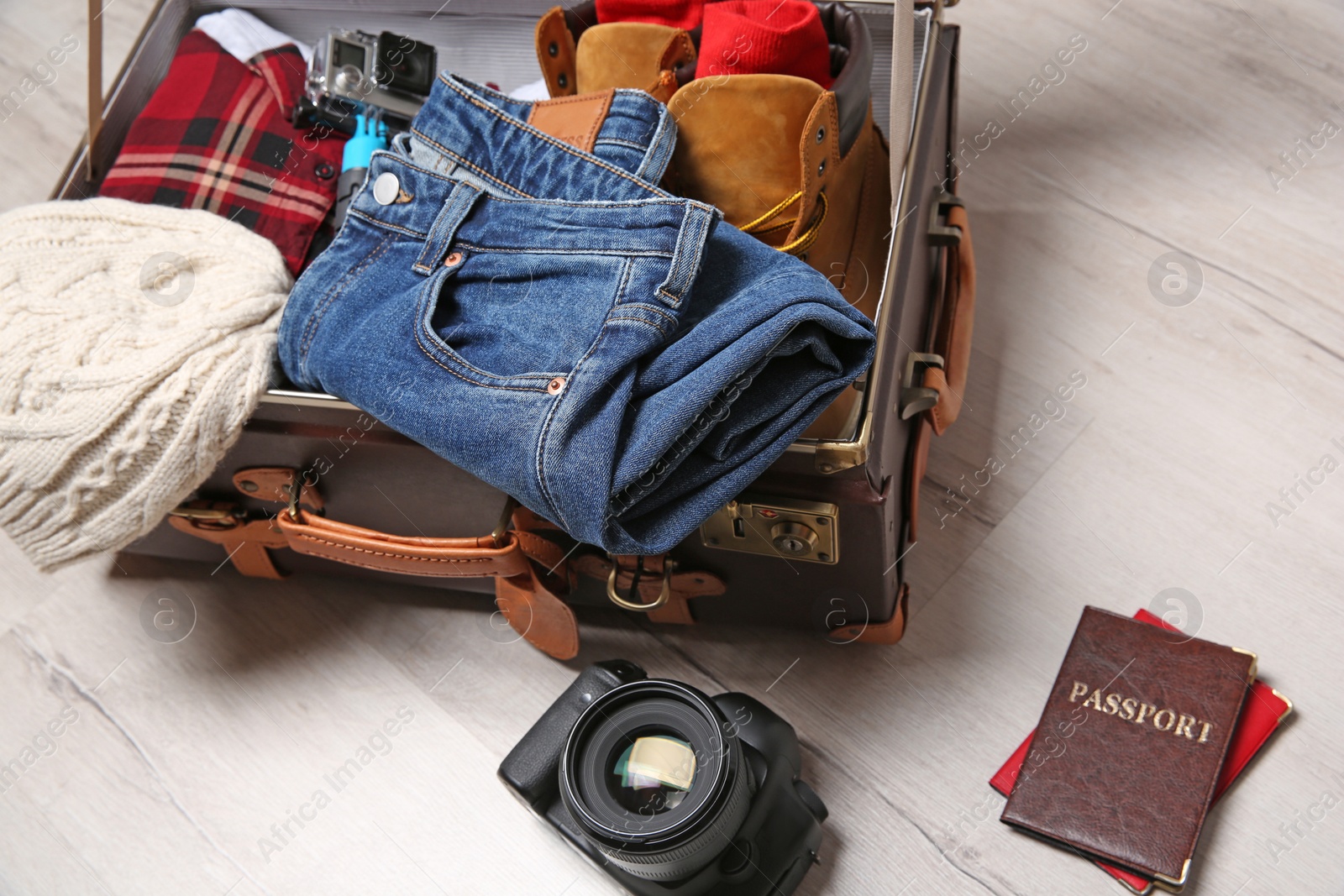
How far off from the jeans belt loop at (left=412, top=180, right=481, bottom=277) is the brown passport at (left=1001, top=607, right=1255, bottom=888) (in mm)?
595

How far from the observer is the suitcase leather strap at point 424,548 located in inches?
31.4

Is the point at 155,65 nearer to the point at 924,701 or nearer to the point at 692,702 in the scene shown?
the point at 692,702

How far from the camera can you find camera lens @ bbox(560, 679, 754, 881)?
2.27 feet

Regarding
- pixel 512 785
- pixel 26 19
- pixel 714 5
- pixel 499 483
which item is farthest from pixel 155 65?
pixel 512 785

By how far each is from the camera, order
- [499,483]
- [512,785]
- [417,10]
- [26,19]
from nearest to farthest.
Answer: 1. [499,483]
2. [512,785]
3. [417,10]
4. [26,19]

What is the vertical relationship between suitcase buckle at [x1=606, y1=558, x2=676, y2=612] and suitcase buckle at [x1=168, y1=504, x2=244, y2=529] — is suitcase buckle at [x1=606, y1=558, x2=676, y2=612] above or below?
below

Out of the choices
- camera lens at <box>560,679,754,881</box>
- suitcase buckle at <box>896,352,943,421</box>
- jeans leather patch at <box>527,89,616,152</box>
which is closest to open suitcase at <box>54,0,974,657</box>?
suitcase buckle at <box>896,352,943,421</box>

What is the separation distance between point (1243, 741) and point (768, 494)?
0.44m

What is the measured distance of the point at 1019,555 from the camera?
93cm

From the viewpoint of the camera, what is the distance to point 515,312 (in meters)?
0.72

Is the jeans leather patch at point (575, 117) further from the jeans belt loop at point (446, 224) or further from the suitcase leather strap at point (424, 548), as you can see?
the suitcase leather strap at point (424, 548)

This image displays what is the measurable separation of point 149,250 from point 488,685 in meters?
0.46

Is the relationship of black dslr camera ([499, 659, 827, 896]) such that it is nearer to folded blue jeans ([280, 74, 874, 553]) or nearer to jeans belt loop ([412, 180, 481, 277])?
folded blue jeans ([280, 74, 874, 553])

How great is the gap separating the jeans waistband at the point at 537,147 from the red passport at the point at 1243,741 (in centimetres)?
53
